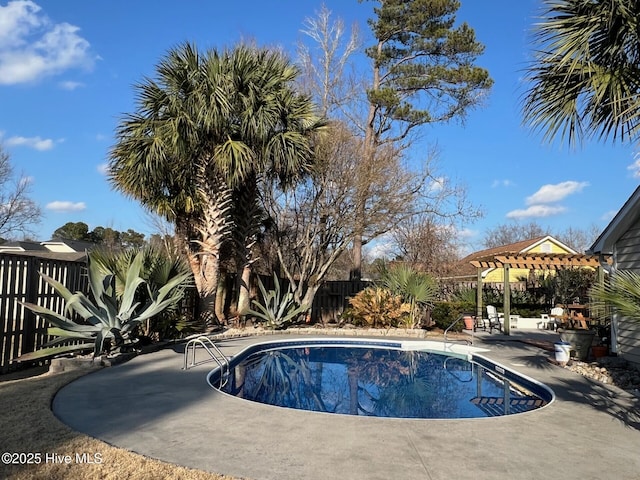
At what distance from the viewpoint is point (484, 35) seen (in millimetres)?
20203

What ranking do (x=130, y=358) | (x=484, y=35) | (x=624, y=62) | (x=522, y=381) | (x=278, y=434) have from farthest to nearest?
(x=484, y=35)
(x=130, y=358)
(x=522, y=381)
(x=624, y=62)
(x=278, y=434)

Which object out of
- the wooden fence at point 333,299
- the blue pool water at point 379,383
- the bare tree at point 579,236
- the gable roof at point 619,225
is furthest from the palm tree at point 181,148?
the bare tree at point 579,236

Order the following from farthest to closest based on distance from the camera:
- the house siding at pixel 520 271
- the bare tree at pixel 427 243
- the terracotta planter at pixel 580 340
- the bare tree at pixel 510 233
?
the bare tree at pixel 510 233
the house siding at pixel 520 271
the bare tree at pixel 427 243
the terracotta planter at pixel 580 340

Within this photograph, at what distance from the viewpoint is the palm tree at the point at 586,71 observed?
18.3 feet

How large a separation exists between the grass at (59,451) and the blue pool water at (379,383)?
127 inches

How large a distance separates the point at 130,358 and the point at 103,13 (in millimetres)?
9594

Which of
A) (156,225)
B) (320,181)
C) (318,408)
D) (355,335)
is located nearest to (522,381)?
(318,408)

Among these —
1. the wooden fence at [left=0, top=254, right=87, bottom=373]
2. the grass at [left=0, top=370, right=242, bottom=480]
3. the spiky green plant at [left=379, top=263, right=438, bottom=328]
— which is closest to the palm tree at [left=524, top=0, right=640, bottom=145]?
the grass at [left=0, top=370, right=242, bottom=480]

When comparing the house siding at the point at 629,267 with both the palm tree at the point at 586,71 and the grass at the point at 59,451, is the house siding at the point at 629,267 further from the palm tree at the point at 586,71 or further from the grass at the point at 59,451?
the grass at the point at 59,451

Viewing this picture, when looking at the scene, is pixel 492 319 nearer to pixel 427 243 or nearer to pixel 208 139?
pixel 427 243

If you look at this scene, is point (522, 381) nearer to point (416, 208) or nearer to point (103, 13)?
point (416, 208)

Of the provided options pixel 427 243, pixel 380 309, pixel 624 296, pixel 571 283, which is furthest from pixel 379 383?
pixel 571 283

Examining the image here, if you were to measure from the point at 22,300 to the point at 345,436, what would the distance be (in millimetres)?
6746

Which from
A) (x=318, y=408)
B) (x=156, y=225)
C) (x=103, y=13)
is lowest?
(x=318, y=408)
